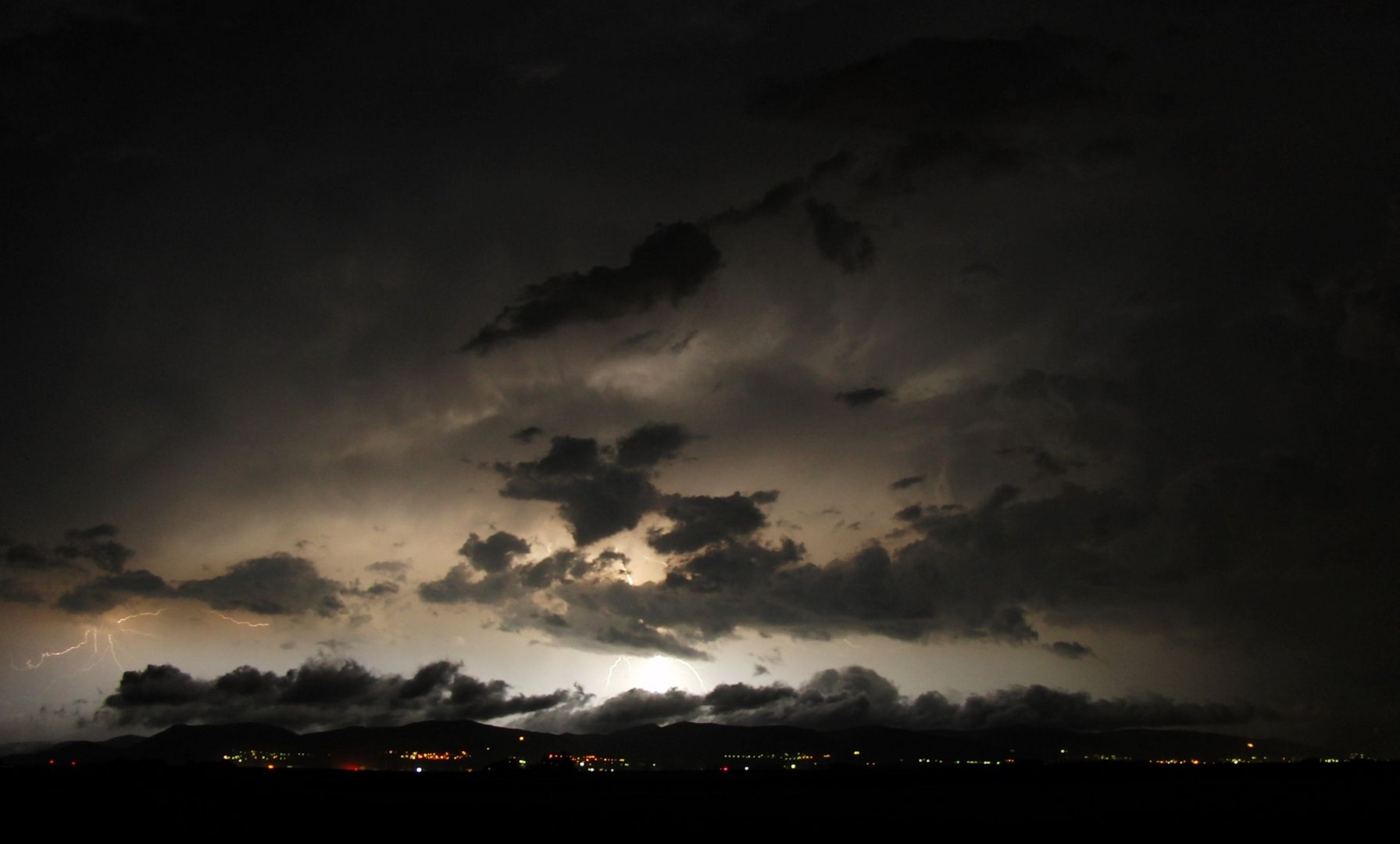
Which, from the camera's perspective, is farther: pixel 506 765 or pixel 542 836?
pixel 506 765

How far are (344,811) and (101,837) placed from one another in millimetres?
24624

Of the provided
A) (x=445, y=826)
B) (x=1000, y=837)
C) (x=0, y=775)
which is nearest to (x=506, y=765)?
(x=0, y=775)

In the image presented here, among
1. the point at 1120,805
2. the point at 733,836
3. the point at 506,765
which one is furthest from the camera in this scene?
the point at 506,765

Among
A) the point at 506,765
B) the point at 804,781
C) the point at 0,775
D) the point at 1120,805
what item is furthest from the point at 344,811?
the point at 506,765

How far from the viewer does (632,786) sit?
142 metres

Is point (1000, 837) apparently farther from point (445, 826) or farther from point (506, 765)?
point (506, 765)

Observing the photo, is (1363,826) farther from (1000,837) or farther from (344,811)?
(344,811)

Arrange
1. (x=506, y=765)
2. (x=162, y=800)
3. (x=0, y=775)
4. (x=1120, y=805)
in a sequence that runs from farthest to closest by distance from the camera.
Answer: (x=506, y=765) < (x=0, y=775) < (x=1120, y=805) < (x=162, y=800)

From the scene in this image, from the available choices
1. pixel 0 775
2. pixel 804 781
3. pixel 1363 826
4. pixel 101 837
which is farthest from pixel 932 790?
pixel 0 775

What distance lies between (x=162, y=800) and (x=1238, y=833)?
3929 inches

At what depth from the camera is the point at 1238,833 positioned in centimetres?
7512

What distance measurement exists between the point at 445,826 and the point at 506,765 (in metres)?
129

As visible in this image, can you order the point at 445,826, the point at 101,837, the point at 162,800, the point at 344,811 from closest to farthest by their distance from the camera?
the point at 101,837, the point at 445,826, the point at 344,811, the point at 162,800

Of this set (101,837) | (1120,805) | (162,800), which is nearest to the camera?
(101,837)
